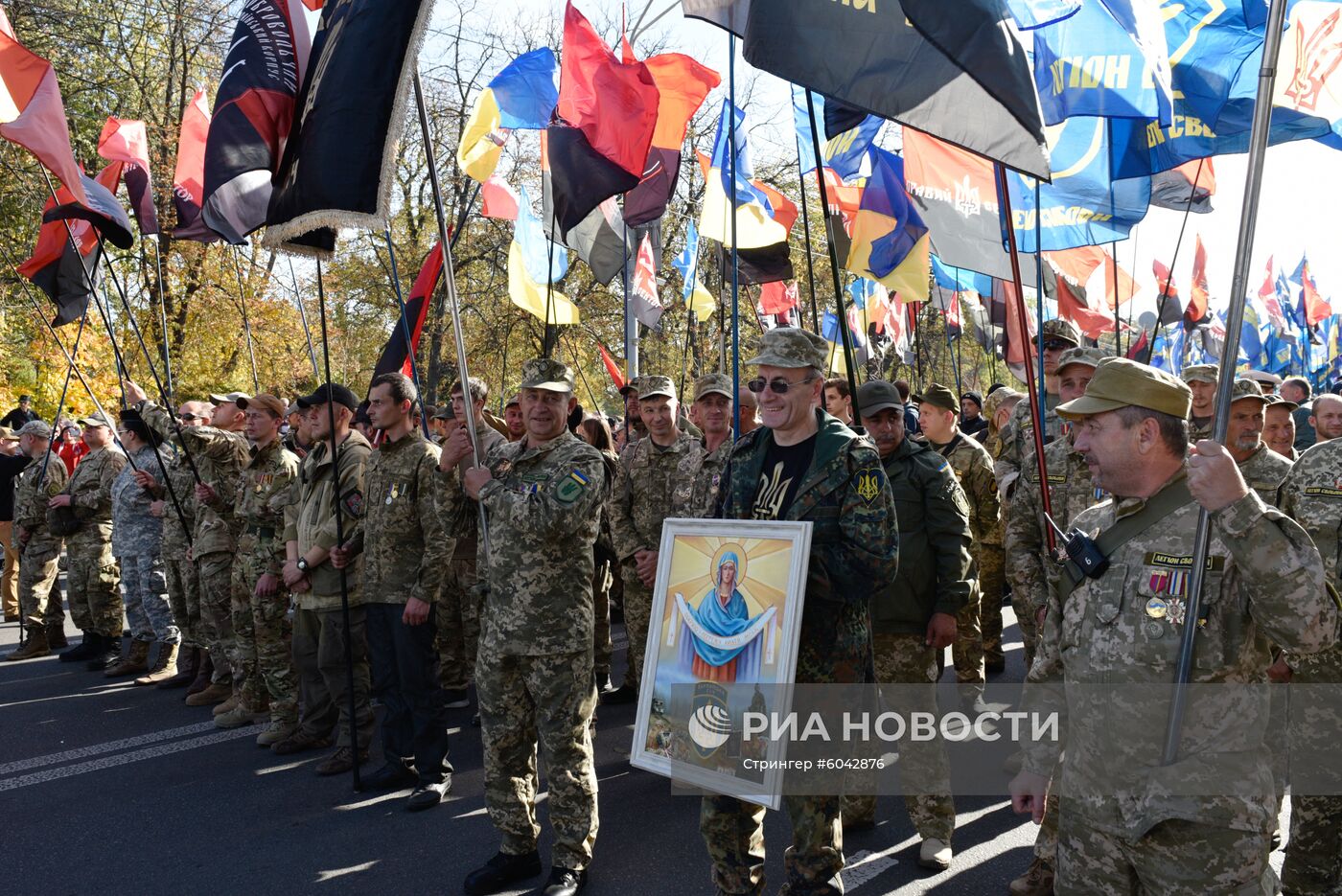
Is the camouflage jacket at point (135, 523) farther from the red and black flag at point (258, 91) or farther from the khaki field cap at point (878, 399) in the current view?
the khaki field cap at point (878, 399)

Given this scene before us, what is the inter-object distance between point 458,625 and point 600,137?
3.87 m

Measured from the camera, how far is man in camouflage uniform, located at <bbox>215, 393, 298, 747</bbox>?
6836 millimetres

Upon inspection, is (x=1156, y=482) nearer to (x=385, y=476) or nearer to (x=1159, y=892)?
(x=1159, y=892)

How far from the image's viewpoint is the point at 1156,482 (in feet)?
8.76

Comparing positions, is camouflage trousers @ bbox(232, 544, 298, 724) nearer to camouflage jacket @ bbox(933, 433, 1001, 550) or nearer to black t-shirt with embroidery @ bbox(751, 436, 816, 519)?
black t-shirt with embroidery @ bbox(751, 436, 816, 519)

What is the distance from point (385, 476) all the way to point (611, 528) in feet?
5.83

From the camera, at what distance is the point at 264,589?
6703 mm

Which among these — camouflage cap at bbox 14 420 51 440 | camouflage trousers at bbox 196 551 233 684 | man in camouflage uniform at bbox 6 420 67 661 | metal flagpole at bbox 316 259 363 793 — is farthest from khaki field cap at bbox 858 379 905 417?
camouflage cap at bbox 14 420 51 440

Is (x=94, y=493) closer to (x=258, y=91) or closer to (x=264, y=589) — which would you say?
(x=264, y=589)

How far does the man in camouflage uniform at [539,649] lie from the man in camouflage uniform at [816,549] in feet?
3.23

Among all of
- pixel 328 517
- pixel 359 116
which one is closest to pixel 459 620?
pixel 328 517

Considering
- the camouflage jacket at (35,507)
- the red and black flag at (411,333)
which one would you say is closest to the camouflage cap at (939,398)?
the red and black flag at (411,333)

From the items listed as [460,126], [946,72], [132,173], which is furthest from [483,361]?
[946,72]

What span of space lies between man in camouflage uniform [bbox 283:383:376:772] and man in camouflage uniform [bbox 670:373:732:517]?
2.03 meters
